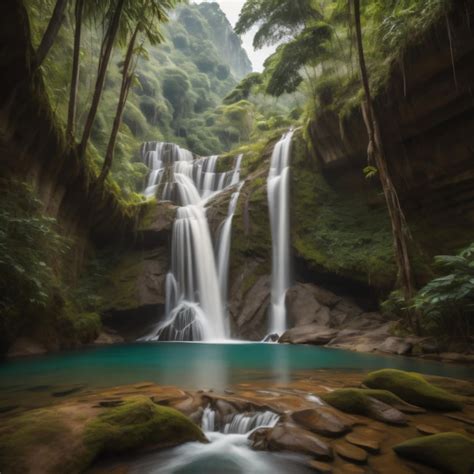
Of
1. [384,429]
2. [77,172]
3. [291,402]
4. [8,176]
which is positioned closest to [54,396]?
[291,402]

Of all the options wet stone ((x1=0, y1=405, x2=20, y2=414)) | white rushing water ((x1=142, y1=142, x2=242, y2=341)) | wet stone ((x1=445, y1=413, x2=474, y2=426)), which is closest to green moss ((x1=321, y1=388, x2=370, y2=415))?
wet stone ((x1=445, y1=413, x2=474, y2=426))

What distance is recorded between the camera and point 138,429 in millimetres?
2828

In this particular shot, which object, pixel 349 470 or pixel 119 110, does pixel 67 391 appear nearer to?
pixel 349 470

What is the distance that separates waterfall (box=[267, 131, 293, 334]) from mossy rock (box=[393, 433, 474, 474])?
10586 millimetres

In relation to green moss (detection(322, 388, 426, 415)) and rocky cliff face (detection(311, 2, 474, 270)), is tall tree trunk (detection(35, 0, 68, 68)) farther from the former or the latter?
rocky cliff face (detection(311, 2, 474, 270))

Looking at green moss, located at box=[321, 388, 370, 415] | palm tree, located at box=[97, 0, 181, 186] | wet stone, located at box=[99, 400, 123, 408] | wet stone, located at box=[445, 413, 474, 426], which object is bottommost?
wet stone, located at box=[445, 413, 474, 426]

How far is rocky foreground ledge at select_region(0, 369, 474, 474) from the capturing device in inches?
95.2

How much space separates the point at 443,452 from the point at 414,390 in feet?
4.40

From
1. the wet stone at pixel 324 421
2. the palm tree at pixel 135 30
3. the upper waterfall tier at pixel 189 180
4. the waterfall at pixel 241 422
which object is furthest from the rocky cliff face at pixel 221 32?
the wet stone at pixel 324 421

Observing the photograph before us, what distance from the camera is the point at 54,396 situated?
166 inches

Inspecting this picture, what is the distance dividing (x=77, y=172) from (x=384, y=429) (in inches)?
427

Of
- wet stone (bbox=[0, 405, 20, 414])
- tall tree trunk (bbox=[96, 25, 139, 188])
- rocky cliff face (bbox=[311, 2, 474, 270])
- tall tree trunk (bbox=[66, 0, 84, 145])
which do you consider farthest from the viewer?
tall tree trunk (bbox=[96, 25, 139, 188])

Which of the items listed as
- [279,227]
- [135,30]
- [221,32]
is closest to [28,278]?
[135,30]

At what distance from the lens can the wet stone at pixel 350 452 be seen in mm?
2545
